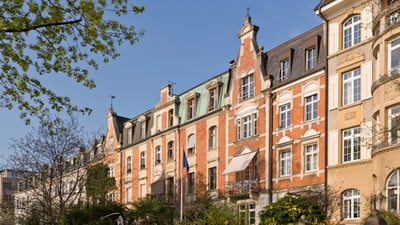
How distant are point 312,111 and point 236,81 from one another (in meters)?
7.55

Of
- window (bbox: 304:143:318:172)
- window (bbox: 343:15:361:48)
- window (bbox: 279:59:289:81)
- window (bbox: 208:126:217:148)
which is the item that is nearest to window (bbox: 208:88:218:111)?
window (bbox: 208:126:217:148)

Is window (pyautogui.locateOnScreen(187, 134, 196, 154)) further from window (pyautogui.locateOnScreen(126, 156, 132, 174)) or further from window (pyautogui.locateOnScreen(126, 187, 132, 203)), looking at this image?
window (pyautogui.locateOnScreen(126, 187, 132, 203))

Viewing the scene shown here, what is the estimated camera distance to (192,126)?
42562mm

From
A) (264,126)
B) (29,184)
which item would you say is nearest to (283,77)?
(264,126)

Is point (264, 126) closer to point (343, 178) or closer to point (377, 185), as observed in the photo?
point (343, 178)

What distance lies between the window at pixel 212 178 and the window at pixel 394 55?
1702 centimetres

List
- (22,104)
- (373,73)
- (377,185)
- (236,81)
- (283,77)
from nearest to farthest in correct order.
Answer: (22,104), (377,185), (373,73), (283,77), (236,81)

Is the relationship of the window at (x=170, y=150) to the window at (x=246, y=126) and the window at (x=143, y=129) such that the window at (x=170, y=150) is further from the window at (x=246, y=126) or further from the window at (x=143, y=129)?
the window at (x=246, y=126)

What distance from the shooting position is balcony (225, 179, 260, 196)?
34.4 meters

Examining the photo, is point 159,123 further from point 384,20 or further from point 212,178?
point 384,20

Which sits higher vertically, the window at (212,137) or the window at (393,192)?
the window at (212,137)

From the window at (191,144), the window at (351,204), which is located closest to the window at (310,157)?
the window at (351,204)

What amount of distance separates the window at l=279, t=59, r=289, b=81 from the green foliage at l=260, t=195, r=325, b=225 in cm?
920

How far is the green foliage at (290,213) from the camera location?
2486 cm
